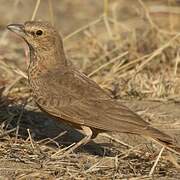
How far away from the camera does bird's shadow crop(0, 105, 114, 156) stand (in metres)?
6.20

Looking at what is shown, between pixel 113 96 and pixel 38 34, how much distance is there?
1384mm

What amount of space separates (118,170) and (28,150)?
2.70 feet

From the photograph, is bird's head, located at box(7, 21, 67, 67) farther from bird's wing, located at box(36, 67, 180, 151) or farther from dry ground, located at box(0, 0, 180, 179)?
dry ground, located at box(0, 0, 180, 179)

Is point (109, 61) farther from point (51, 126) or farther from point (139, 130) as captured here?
point (139, 130)

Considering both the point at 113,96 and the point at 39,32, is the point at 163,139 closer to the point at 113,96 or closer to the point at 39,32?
the point at 39,32

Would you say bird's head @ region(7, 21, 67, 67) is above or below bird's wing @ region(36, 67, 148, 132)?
above

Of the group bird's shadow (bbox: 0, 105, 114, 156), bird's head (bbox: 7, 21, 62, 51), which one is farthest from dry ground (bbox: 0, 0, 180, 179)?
bird's head (bbox: 7, 21, 62, 51)

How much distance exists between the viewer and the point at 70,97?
227 inches

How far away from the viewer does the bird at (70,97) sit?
17.9ft

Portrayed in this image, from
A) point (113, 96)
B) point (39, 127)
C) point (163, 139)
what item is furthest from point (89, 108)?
point (113, 96)

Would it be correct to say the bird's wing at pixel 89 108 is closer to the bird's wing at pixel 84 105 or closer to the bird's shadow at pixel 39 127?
the bird's wing at pixel 84 105

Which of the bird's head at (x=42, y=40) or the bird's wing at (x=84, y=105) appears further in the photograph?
the bird's head at (x=42, y=40)

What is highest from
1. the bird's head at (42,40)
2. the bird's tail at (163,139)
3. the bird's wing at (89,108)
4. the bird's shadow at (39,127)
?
the bird's head at (42,40)

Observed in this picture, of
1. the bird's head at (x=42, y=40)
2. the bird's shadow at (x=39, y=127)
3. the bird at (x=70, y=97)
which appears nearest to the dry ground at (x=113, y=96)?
the bird's shadow at (x=39, y=127)
